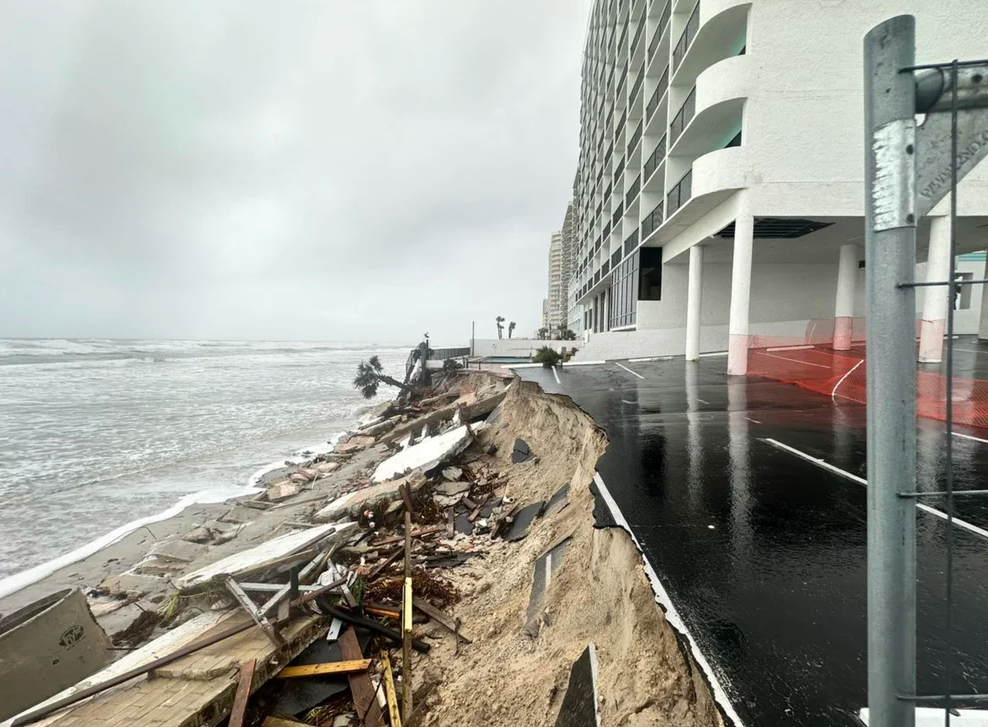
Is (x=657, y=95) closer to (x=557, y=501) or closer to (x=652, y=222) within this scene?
(x=652, y=222)

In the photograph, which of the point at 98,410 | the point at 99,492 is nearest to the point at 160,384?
the point at 98,410

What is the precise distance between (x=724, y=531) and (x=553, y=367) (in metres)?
17.1

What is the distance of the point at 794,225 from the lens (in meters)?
17.0

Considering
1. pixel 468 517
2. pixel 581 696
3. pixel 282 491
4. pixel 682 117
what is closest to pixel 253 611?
pixel 581 696

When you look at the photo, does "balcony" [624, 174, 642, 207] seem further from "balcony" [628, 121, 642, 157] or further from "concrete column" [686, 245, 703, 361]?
"concrete column" [686, 245, 703, 361]

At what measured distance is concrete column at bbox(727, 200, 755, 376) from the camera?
14672 millimetres

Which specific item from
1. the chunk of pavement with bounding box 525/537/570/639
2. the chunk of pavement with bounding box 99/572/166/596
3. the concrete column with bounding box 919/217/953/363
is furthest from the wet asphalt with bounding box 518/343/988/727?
the concrete column with bounding box 919/217/953/363

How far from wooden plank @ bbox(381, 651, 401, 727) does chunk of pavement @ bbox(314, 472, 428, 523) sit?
361 cm

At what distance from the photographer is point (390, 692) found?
3715mm

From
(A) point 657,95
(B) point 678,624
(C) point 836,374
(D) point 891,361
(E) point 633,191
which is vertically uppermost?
(A) point 657,95

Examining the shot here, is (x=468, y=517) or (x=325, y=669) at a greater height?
(x=468, y=517)

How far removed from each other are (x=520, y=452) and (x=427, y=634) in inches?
207

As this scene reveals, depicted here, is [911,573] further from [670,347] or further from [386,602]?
[670,347]

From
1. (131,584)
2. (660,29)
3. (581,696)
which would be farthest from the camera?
(660,29)
